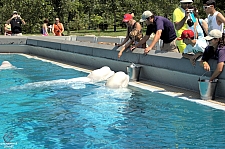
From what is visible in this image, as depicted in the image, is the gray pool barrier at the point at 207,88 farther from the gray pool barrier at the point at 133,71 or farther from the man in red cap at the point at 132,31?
the man in red cap at the point at 132,31

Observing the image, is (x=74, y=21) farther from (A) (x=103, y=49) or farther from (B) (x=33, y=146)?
(B) (x=33, y=146)

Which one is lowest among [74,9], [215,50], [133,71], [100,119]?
[100,119]

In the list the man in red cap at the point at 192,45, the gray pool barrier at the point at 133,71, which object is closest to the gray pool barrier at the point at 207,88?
the man in red cap at the point at 192,45

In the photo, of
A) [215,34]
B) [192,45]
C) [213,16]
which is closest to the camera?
[215,34]

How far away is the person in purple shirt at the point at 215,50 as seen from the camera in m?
8.55

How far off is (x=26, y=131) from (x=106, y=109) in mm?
1785

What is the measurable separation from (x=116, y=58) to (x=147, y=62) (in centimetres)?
171

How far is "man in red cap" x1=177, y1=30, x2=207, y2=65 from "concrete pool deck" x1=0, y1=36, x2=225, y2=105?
0.18 metres

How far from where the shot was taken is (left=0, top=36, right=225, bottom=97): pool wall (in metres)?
9.84

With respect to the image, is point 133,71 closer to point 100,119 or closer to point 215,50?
point 215,50

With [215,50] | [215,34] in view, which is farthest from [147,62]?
[215,34]

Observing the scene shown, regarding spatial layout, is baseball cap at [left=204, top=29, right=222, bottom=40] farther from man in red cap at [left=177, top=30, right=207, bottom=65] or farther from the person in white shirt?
the person in white shirt

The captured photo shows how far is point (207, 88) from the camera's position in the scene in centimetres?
878

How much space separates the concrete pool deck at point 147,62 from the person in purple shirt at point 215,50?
0.46 ft
